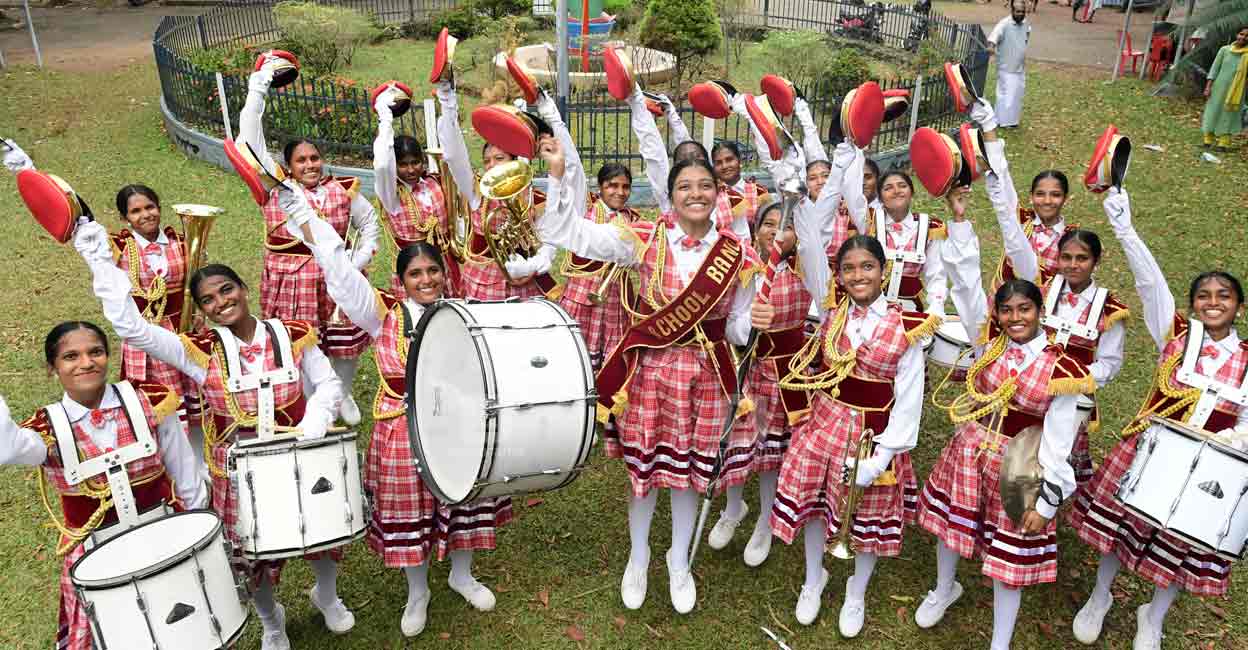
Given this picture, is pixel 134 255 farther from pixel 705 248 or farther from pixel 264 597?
pixel 705 248

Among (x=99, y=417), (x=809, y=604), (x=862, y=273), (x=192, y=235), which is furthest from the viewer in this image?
(x=192, y=235)

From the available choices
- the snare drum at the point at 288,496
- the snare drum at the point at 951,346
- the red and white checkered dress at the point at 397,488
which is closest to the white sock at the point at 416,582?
the red and white checkered dress at the point at 397,488

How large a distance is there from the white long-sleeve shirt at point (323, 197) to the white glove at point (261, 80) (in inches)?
0.8

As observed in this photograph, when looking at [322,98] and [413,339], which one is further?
[322,98]

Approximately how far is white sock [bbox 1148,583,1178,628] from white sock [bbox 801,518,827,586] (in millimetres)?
1643

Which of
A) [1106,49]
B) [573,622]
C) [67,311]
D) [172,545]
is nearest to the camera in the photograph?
[172,545]

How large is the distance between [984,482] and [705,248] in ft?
5.77

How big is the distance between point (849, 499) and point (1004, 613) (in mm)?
951

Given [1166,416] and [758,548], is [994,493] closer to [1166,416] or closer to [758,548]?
[1166,416]

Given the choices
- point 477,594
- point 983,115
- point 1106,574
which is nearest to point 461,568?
point 477,594

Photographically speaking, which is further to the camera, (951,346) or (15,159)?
(951,346)

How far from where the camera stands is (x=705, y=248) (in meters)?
4.52

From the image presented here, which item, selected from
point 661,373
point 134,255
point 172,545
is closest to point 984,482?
point 661,373

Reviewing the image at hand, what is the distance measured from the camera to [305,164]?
620 cm
